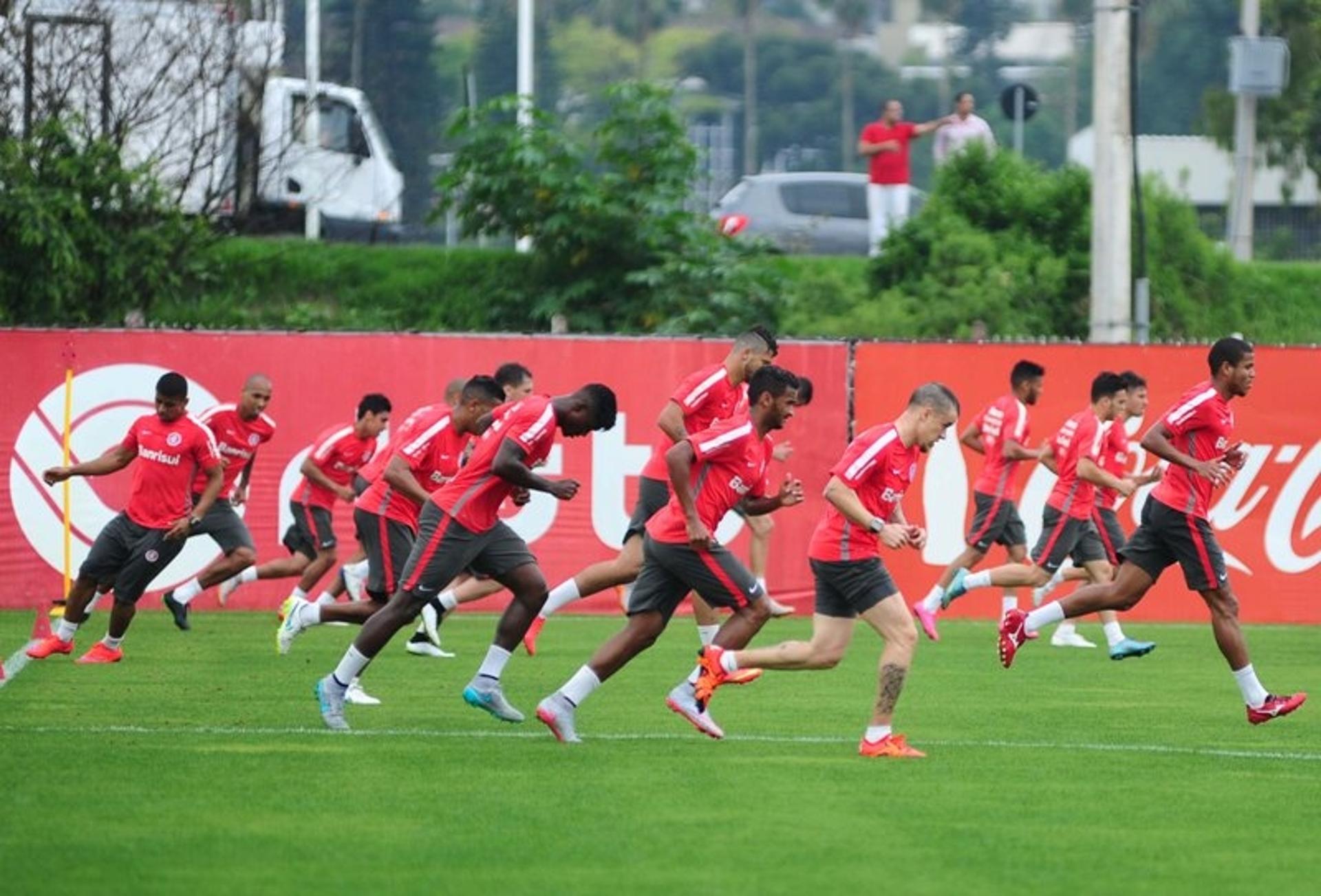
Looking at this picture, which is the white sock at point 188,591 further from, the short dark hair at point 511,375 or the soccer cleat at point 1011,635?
the soccer cleat at point 1011,635

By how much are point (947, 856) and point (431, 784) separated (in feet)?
8.78

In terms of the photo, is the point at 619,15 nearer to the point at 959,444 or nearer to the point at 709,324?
the point at 709,324

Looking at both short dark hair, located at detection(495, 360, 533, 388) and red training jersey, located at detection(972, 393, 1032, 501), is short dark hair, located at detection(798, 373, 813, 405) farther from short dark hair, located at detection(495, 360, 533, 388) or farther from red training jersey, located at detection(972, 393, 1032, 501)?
red training jersey, located at detection(972, 393, 1032, 501)

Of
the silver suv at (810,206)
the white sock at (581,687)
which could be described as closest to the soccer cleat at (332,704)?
the white sock at (581,687)

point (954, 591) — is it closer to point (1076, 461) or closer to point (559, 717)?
point (1076, 461)

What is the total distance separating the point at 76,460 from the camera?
2192 cm

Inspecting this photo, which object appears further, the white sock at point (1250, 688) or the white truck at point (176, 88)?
the white truck at point (176, 88)

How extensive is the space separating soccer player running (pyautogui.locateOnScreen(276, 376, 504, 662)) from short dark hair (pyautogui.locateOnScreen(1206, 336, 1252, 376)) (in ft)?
14.3

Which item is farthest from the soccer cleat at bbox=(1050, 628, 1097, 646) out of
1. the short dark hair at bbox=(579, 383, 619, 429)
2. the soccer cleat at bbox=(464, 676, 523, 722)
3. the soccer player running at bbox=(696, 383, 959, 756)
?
the short dark hair at bbox=(579, 383, 619, 429)

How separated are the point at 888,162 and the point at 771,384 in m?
20.8

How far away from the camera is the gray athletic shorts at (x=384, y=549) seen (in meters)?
16.3

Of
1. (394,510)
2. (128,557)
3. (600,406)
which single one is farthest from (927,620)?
(600,406)

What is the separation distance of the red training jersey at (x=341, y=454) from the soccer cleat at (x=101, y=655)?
2883mm

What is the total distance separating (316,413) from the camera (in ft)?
74.0
